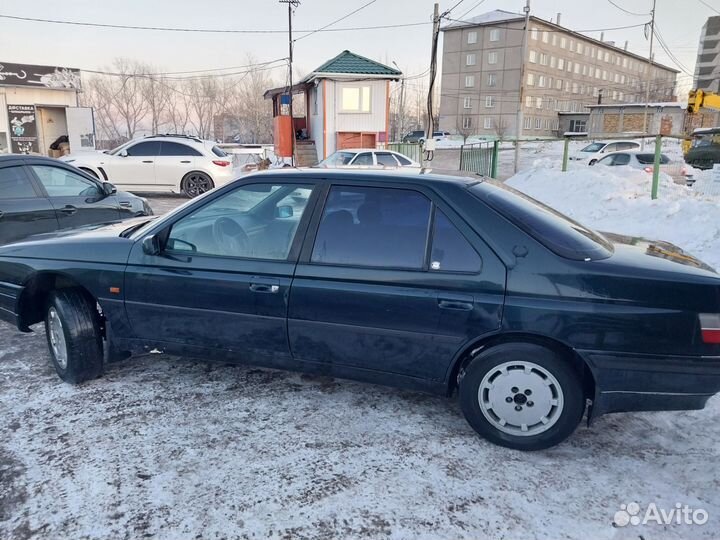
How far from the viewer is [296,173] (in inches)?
135

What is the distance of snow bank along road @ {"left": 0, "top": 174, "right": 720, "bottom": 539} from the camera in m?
2.38

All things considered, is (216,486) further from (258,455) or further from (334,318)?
(334,318)

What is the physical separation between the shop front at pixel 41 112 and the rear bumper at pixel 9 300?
79.8 ft

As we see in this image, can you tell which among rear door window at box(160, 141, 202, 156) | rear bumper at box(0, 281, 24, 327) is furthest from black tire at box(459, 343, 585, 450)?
rear door window at box(160, 141, 202, 156)

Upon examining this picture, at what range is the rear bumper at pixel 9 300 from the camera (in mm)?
3766

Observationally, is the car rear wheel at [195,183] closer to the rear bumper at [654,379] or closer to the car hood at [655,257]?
the car hood at [655,257]

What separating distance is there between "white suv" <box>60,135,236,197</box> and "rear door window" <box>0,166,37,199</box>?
27.3 ft

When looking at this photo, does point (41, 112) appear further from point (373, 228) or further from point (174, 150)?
point (373, 228)

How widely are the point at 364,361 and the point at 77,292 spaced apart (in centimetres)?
211

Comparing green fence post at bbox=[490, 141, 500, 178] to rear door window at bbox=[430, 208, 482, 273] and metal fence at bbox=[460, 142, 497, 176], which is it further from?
rear door window at bbox=[430, 208, 482, 273]

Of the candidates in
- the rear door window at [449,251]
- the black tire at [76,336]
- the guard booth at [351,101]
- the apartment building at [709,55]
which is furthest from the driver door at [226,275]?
the apartment building at [709,55]

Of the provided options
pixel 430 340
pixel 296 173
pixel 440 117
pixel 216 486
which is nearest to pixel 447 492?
pixel 430 340

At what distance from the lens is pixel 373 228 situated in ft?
10.3

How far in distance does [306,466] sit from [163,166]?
13.1m
